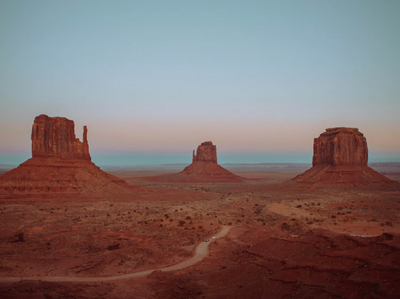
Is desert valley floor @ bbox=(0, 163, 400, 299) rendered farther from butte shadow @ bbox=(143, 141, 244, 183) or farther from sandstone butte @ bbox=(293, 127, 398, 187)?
butte shadow @ bbox=(143, 141, 244, 183)

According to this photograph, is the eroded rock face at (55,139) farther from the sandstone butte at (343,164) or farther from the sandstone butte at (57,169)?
the sandstone butte at (343,164)

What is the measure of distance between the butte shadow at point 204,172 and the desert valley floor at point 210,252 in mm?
66885

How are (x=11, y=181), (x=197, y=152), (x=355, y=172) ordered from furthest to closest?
(x=197, y=152), (x=355, y=172), (x=11, y=181)

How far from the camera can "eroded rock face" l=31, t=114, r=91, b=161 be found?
4831 centimetres

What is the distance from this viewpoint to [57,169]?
157ft

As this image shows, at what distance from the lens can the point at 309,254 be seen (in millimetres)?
13898

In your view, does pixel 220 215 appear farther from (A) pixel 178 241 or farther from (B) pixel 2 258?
(B) pixel 2 258

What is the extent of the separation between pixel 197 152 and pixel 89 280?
10454 centimetres

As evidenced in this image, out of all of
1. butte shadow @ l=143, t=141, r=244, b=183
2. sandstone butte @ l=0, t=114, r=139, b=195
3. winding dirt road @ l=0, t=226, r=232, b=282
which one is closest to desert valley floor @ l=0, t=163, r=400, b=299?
winding dirt road @ l=0, t=226, r=232, b=282

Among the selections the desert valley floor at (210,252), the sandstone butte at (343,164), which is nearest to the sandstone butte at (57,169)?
the desert valley floor at (210,252)

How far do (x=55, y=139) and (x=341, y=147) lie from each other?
2408 inches

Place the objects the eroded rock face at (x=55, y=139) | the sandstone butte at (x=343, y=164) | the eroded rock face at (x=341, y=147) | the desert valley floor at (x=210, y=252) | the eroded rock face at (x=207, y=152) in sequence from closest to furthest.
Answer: the desert valley floor at (x=210, y=252) < the eroded rock face at (x=55, y=139) < the sandstone butte at (x=343, y=164) < the eroded rock face at (x=341, y=147) < the eroded rock face at (x=207, y=152)

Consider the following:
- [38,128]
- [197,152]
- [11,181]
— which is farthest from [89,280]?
[197,152]

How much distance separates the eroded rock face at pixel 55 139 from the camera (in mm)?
48312
